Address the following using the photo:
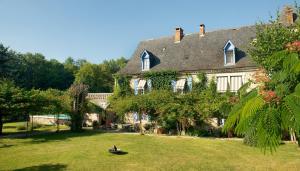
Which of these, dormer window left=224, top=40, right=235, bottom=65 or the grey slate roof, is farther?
the grey slate roof

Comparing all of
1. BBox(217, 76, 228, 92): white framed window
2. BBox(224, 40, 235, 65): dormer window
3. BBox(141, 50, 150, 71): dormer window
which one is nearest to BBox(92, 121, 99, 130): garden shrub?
BBox(141, 50, 150, 71): dormer window

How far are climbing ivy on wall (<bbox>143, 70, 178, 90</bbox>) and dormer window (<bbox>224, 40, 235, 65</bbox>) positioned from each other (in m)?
6.21

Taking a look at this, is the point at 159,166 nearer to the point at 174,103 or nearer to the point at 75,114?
the point at 174,103

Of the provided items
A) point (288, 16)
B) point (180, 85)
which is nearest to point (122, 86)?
point (180, 85)

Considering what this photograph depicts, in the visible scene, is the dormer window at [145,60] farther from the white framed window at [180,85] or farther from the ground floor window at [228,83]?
the ground floor window at [228,83]

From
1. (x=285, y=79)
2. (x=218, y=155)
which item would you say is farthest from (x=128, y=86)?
(x=285, y=79)

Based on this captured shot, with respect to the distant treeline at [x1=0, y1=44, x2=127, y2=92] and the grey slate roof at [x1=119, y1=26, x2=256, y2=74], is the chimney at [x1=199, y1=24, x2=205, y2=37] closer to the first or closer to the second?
the grey slate roof at [x1=119, y1=26, x2=256, y2=74]

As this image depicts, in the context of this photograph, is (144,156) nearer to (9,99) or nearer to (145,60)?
(9,99)

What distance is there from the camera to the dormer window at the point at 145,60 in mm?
39406

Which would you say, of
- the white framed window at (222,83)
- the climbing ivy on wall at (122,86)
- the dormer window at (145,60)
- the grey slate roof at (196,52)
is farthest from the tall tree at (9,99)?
the white framed window at (222,83)

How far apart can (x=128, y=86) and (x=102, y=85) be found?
134 feet

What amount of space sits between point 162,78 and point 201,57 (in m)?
5.49

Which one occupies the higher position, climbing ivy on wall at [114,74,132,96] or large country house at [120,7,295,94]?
large country house at [120,7,295,94]

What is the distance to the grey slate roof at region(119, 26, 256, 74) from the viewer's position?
34750 millimetres
